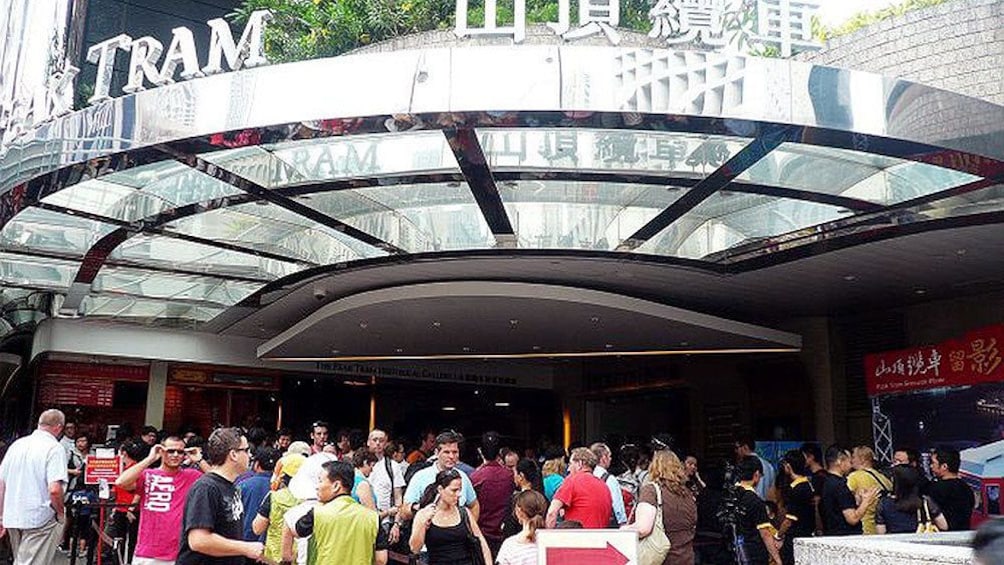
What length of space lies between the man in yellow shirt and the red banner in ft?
12.4

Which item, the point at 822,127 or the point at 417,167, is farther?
the point at 417,167

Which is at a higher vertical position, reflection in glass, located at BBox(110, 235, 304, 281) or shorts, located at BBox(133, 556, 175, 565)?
reflection in glass, located at BBox(110, 235, 304, 281)

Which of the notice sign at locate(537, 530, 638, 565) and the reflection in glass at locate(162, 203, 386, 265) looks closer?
the notice sign at locate(537, 530, 638, 565)

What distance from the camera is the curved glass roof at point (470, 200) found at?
736cm

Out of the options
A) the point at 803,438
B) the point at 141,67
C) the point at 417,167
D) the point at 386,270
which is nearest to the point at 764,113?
the point at 417,167

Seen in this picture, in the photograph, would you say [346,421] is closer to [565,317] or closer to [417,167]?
[565,317]

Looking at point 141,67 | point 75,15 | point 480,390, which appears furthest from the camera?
point 480,390

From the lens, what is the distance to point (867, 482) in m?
6.97

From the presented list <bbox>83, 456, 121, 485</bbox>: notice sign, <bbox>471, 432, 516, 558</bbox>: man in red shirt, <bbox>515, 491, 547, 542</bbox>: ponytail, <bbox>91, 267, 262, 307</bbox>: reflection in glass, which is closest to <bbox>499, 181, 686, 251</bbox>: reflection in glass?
<bbox>471, 432, 516, 558</bbox>: man in red shirt

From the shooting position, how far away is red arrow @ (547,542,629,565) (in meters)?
3.66

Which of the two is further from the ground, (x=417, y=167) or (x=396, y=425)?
(x=417, y=167)

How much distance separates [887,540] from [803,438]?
36.8 feet

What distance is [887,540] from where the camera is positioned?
4.04 m

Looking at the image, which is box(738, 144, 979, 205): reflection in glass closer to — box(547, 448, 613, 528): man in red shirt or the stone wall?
the stone wall
